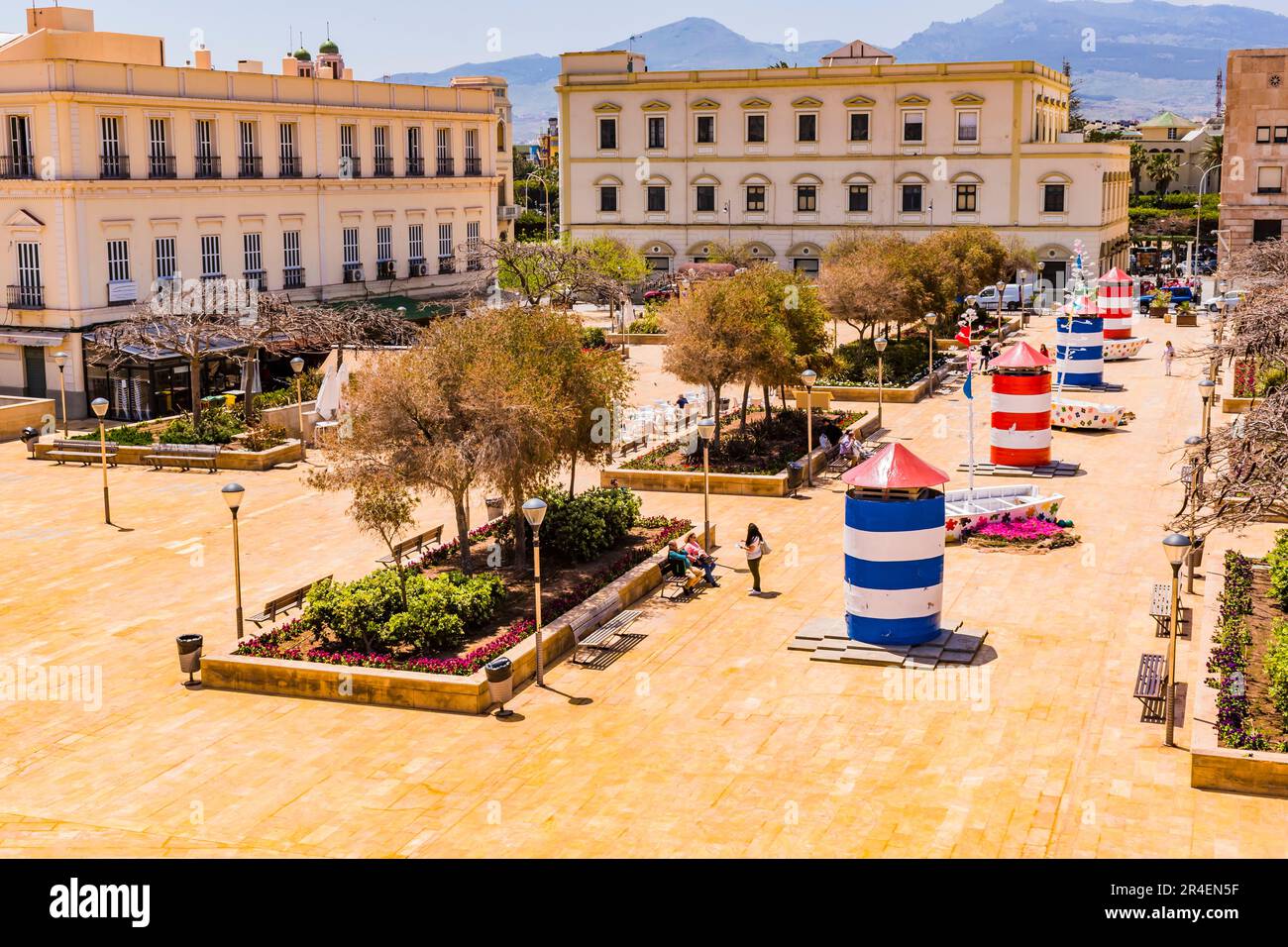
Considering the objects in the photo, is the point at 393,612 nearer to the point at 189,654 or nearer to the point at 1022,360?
the point at 189,654

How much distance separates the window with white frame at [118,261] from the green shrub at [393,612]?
24.9 m

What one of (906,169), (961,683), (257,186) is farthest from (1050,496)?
(906,169)

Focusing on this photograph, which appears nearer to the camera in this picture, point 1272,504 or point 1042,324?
point 1272,504

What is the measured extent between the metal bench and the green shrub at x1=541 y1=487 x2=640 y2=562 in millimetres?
2300

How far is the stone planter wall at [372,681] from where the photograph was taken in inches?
696

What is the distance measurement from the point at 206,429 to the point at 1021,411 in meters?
19.0

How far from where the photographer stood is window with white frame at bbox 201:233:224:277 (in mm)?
44625

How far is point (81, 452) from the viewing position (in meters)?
34.6

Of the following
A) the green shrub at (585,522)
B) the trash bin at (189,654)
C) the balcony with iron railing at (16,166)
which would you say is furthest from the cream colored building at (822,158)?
the trash bin at (189,654)

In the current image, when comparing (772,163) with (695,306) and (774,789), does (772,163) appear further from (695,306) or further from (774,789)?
(774,789)

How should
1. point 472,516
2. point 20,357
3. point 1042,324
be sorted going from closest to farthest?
point 472,516, point 20,357, point 1042,324

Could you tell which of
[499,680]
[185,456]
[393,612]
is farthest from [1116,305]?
[499,680]

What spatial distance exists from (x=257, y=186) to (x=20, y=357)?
30.3ft

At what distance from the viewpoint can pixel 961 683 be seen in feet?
59.9
